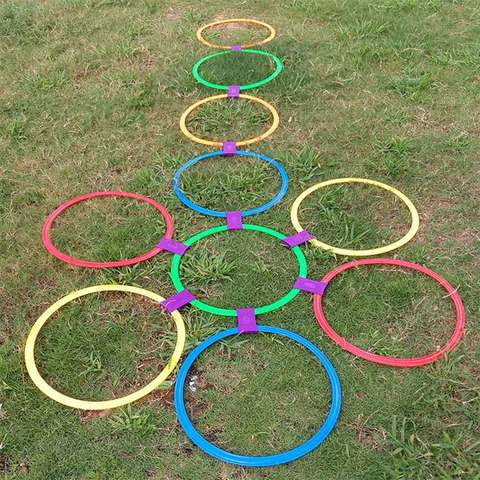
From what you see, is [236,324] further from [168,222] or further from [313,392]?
[168,222]

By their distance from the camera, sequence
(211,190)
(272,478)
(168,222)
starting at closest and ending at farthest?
(272,478) → (168,222) → (211,190)

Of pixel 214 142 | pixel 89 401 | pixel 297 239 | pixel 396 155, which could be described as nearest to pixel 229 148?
pixel 214 142

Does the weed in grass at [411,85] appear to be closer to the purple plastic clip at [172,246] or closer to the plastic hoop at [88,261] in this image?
the plastic hoop at [88,261]

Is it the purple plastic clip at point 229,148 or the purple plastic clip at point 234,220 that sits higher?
the purple plastic clip at point 229,148

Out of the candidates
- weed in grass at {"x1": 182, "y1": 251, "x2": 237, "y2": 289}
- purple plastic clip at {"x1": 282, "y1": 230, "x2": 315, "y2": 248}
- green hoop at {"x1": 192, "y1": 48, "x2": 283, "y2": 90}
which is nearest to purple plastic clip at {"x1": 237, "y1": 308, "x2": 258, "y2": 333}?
weed in grass at {"x1": 182, "y1": 251, "x2": 237, "y2": 289}

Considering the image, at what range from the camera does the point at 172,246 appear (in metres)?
3.78

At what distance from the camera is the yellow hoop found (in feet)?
12.1

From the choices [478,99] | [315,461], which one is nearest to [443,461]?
[315,461]

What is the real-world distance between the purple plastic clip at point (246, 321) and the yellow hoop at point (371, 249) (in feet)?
2.45

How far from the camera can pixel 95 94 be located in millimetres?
5348

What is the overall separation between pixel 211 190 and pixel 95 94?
1.93 m

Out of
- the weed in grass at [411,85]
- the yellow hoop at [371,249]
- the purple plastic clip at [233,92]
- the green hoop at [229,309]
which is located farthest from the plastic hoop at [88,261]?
the weed in grass at [411,85]

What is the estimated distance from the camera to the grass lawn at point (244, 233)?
282 cm

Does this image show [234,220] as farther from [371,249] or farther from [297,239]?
[371,249]
